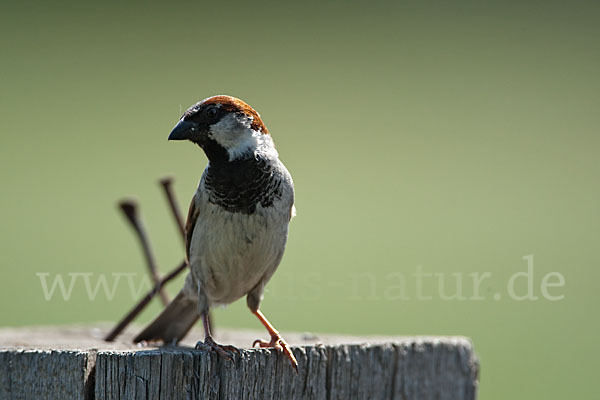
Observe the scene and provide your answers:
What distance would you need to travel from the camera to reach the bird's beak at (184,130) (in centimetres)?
324

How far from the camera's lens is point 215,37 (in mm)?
19453

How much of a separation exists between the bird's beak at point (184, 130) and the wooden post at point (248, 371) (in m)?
0.91

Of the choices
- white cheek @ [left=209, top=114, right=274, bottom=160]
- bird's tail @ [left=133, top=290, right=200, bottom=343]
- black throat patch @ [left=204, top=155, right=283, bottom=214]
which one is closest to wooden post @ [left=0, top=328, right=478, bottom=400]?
bird's tail @ [left=133, top=290, right=200, bottom=343]

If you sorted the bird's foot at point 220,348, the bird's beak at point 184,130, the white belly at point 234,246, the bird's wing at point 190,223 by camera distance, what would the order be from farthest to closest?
1. the bird's wing at point 190,223
2. the white belly at point 234,246
3. the bird's beak at point 184,130
4. the bird's foot at point 220,348

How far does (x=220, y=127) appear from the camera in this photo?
3266 mm

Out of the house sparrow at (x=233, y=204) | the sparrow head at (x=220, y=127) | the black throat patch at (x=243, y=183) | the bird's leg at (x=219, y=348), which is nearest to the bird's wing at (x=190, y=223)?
the house sparrow at (x=233, y=204)

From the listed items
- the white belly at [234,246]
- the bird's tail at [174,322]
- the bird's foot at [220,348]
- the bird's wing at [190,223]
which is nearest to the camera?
the bird's foot at [220,348]

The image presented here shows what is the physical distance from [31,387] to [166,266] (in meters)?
6.94

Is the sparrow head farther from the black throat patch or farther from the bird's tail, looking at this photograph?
the bird's tail

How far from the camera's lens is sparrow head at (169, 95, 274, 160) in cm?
326

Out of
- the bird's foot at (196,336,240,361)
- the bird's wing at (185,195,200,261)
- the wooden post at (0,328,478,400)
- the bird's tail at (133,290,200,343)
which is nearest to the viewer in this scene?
the wooden post at (0,328,478,400)

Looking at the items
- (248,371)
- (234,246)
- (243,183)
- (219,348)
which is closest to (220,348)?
(219,348)

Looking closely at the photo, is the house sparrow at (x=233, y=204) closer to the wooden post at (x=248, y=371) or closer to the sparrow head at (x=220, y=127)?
the sparrow head at (x=220, y=127)

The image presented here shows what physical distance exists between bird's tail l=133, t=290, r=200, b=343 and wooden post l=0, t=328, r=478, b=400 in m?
0.36
